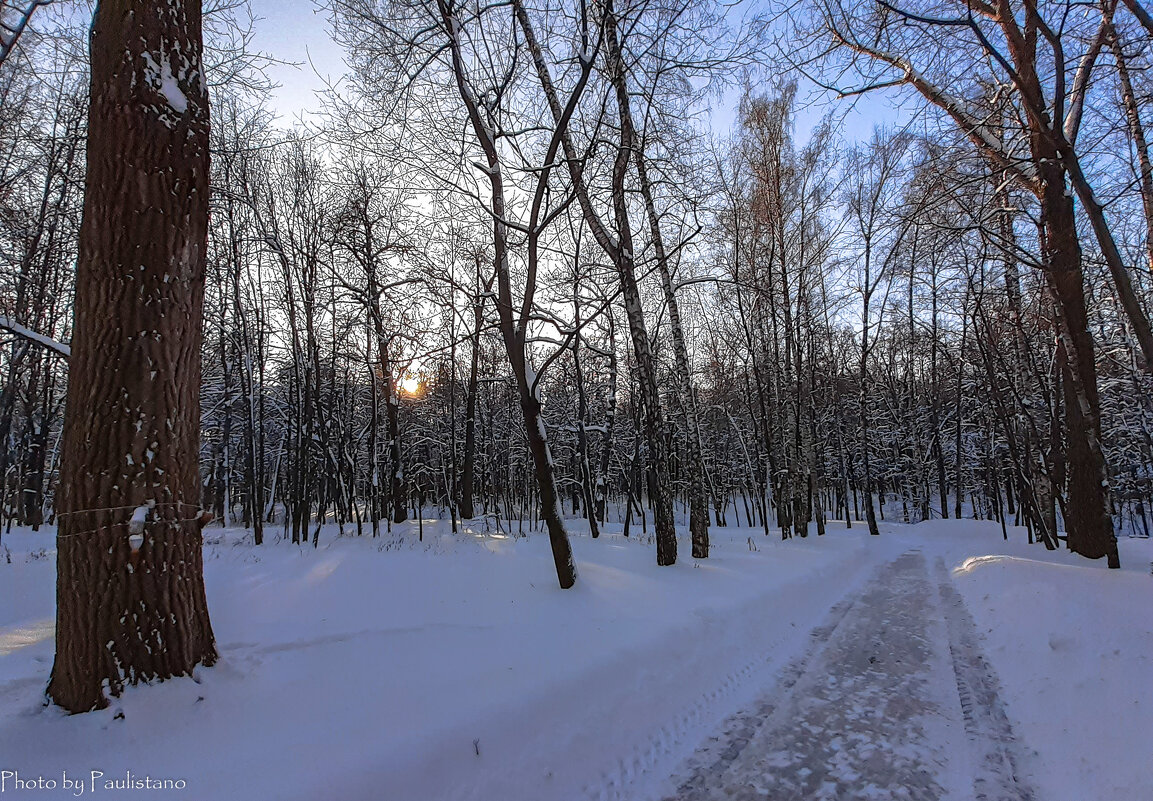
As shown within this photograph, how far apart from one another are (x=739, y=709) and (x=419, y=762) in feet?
8.24

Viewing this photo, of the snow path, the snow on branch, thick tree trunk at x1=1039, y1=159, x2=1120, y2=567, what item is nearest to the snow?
the snow on branch

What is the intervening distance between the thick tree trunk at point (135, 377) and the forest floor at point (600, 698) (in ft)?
1.16

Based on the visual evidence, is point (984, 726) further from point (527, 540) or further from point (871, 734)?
point (527, 540)

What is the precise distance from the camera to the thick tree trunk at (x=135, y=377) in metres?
2.97

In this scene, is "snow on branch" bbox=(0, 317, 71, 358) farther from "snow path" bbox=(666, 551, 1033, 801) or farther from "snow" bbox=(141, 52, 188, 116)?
"snow path" bbox=(666, 551, 1033, 801)

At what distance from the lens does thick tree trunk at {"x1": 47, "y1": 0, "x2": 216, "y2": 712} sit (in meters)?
2.97

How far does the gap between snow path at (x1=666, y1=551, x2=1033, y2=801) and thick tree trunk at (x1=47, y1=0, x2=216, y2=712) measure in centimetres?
323

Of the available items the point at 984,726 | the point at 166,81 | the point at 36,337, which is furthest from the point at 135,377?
the point at 984,726

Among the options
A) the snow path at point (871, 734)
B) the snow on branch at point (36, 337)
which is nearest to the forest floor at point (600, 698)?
the snow path at point (871, 734)

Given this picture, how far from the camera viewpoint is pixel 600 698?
399cm

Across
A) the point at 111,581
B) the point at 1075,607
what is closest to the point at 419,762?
the point at 111,581

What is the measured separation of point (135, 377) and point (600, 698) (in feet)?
12.2

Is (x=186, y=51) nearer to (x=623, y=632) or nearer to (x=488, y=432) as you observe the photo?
(x=623, y=632)

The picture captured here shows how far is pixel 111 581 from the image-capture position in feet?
9.82
